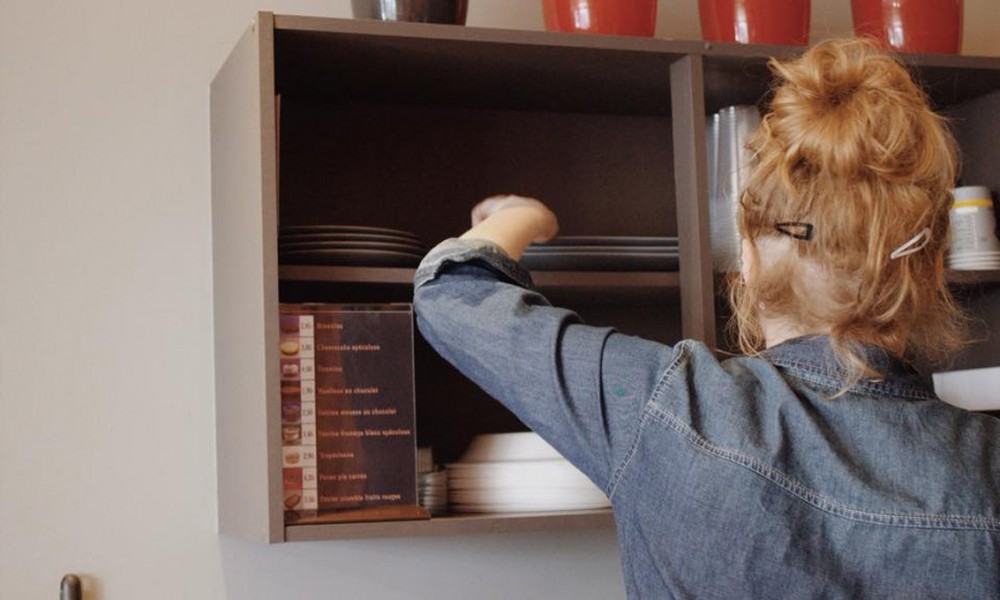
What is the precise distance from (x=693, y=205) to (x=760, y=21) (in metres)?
0.30

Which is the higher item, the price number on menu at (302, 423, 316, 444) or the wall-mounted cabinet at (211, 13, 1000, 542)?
the wall-mounted cabinet at (211, 13, 1000, 542)

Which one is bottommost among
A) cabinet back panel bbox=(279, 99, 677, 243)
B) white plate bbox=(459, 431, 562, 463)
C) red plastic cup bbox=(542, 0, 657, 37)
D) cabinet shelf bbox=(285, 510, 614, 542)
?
cabinet shelf bbox=(285, 510, 614, 542)

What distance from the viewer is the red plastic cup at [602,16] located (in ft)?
5.63

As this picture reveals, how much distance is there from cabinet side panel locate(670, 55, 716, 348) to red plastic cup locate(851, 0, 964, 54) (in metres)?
0.35

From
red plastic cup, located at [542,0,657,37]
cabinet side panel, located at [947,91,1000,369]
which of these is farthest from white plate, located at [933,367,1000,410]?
red plastic cup, located at [542,0,657,37]

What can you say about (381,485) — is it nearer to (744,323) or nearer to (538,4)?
(744,323)

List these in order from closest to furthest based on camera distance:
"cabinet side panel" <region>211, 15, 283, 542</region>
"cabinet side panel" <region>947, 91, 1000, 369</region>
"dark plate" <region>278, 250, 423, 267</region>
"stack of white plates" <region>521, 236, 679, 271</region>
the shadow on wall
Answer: "cabinet side panel" <region>211, 15, 283, 542</region>
"dark plate" <region>278, 250, 423, 267</region>
"stack of white plates" <region>521, 236, 679, 271</region>
the shadow on wall
"cabinet side panel" <region>947, 91, 1000, 369</region>

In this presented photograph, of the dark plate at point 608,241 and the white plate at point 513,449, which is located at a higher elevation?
the dark plate at point 608,241

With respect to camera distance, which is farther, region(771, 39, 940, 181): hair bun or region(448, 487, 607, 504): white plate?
region(448, 487, 607, 504): white plate

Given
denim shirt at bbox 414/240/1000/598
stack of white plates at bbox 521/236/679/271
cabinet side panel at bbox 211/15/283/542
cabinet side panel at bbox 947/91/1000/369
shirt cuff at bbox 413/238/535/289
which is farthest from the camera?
cabinet side panel at bbox 947/91/1000/369

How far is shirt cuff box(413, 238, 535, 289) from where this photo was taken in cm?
122

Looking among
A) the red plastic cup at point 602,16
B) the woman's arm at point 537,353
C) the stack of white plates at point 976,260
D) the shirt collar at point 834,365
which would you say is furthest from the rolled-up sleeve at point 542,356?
the stack of white plates at point 976,260

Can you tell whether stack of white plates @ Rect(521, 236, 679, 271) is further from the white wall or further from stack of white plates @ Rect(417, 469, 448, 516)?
the white wall

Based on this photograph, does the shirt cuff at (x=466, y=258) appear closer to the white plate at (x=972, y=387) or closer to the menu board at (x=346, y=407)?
the menu board at (x=346, y=407)
